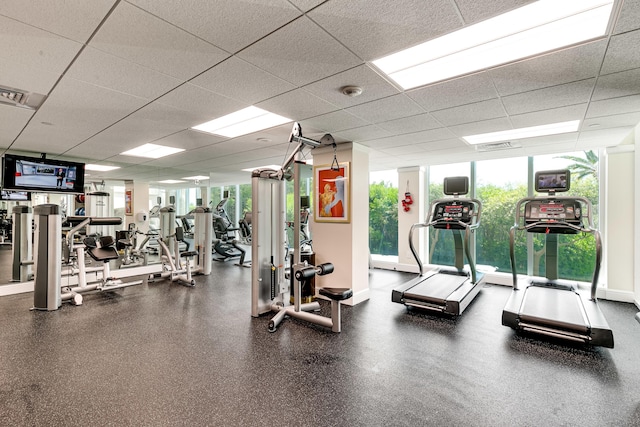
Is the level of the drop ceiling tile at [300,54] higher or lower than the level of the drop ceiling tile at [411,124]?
lower

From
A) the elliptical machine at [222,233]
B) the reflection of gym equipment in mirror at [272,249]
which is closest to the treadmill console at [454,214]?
the reflection of gym equipment in mirror at [272,249]

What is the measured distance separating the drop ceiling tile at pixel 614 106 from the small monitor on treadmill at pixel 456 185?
210cm

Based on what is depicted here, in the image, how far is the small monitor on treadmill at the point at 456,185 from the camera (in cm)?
530

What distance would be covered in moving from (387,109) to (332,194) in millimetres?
1778

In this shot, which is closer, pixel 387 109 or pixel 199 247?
pixel 387 109

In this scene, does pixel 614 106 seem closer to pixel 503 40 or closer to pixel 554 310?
pixel 503 40

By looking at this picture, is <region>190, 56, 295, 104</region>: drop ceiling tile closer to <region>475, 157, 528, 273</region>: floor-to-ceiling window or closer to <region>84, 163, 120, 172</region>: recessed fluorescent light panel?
<region>84, 163, 120, 172</region>: recessed fluorescent light panel

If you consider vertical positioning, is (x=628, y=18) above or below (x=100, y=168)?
above

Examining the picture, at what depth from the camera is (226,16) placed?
166 centimetres

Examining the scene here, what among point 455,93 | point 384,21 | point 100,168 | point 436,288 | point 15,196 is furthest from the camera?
point 100,168

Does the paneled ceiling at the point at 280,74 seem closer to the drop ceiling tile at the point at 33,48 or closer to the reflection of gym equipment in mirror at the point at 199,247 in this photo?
the drop ceiling tile at the point at 33,48

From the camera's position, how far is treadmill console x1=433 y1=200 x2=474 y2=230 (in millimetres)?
4922

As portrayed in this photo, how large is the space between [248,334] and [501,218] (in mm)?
5586

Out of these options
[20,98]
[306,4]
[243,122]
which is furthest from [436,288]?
[20,98]
